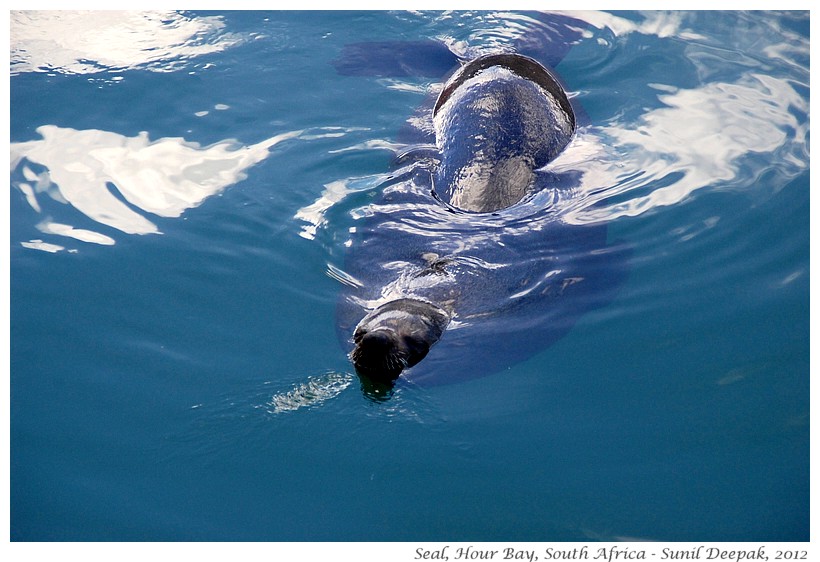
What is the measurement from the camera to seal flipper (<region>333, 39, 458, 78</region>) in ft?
27.3

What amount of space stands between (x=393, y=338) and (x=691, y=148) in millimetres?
3616

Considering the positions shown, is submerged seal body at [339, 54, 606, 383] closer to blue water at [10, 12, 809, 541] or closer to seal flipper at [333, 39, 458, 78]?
blue water at [10, 12, 809, 541]

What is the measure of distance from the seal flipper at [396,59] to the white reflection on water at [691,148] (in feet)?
5.66

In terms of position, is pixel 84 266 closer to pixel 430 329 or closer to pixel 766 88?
pixel 430 329

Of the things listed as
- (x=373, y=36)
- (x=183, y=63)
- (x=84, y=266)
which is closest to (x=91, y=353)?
(x=84, y=266)

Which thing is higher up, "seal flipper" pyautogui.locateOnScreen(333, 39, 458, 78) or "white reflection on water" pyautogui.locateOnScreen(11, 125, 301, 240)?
"seal flipper" pyautogui.locateOnScreen(333, 39, 458, 78)

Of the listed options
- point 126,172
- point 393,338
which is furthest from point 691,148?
point 126,172

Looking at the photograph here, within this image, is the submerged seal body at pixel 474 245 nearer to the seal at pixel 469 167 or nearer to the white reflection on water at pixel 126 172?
the seal at pixel 469 167

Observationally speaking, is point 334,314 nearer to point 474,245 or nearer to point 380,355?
point 380,355

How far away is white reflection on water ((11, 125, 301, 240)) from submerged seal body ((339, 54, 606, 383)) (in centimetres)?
138

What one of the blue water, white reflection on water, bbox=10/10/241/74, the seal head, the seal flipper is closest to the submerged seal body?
the seal head

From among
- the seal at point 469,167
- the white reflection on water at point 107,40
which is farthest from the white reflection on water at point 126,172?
the seal at point 469,167

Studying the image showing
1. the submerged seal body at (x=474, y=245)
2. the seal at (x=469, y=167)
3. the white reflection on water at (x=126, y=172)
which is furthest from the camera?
the white reflection on water at (x=126, y=172)

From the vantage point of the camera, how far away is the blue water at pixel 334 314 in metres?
4.42
